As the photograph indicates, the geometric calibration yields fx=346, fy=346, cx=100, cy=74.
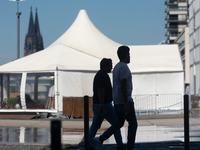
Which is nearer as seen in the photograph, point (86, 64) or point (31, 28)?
point (86, 64)

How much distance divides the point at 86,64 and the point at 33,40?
122 meters

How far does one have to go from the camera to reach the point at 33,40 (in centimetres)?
13562

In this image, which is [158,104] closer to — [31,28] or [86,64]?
[86,64]

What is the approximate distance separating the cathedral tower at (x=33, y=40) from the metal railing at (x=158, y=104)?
4625 inches

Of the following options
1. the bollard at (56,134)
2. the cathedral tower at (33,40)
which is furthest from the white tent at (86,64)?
the cathedral tower at (33,40)

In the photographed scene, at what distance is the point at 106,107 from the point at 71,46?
14537 mm

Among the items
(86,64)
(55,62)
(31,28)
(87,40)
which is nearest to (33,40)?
(31,28)

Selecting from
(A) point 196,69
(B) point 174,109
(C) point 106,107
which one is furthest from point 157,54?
(A) point 196,69

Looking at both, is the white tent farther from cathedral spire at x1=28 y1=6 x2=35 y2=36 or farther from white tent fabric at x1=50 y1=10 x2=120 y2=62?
cathedral spire at x1=28 y1=6 x2=35 y2=36

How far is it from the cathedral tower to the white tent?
372 feet

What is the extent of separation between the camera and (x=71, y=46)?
809 inches

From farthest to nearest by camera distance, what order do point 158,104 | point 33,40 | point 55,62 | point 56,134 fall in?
1. point 33,40
2. point 158,104
3. point 55,62
4. point 56,134

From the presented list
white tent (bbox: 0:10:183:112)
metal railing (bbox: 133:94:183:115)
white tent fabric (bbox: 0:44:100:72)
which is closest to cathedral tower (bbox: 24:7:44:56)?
white tent (bbox: 0:10:183:112)

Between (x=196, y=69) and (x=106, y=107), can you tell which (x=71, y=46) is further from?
(x=196, y=69)
